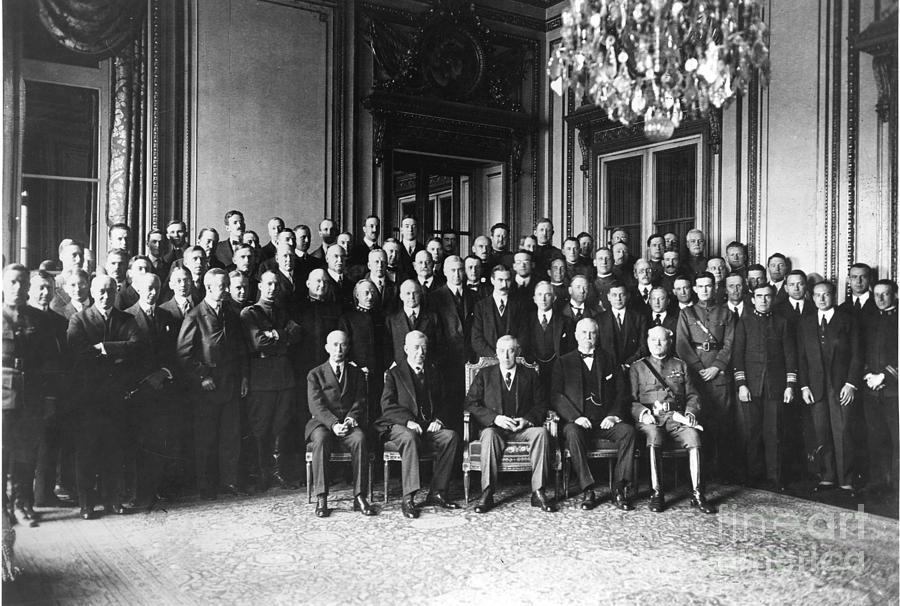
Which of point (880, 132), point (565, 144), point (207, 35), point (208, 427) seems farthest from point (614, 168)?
point (208, 427)

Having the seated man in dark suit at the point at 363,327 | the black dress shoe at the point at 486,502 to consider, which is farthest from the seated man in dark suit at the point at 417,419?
the seated man in dark suit at the point at 363,327

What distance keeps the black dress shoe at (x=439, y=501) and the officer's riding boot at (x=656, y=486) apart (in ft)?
4.15

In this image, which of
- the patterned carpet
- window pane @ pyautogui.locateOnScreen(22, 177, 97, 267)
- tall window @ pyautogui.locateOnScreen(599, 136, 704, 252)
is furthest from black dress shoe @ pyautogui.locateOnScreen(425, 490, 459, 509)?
tall window @ pyautogui.locateOnScreen(599, 136, 704, 252)

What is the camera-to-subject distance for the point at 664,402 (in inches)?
219

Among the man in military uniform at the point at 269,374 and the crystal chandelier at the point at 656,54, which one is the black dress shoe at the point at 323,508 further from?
the crystal chandelier at the point at 656,54

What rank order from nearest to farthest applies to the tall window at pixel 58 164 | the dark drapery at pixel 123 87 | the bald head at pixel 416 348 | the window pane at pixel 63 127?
the bald head at pixel 416 348 < the tall window at pixel 58 164 < the window pane at pixel 63 127 < the dark drapery at pixel 123 87

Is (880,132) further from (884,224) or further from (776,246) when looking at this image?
(776,246)

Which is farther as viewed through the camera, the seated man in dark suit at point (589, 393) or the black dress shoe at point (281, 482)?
the black dress shoe at point (281, 482)

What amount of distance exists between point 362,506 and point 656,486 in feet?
6.23

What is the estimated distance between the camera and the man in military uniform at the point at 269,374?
548 cm

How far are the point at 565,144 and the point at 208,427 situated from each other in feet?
17.6

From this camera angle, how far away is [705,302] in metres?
6.08

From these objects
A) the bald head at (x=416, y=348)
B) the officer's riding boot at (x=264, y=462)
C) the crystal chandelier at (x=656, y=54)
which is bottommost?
the officer's riding boot at (x=264, y=462)

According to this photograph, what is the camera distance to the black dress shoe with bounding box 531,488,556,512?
5156mm
